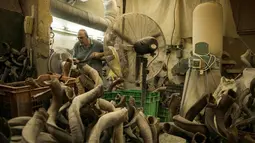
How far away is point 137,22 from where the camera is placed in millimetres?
Answer: 2719

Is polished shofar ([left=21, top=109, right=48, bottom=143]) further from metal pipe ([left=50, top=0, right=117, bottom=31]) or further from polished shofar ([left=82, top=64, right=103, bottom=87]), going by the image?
metal pipe ([left=50, top=0, right=117, bottom=31])

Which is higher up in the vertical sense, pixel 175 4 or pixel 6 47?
pixel 175 4

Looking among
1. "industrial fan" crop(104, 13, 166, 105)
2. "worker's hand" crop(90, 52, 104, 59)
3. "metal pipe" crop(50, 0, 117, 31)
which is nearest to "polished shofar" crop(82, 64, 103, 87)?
"industrial fan" crop(104, 13, 166, 105)

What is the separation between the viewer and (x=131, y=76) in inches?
112

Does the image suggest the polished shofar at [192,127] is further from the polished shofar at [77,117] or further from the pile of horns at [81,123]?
the polished shofar at [77,117]

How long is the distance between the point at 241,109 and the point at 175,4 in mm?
3237

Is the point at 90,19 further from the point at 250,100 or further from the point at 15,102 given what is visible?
the point at 250,100

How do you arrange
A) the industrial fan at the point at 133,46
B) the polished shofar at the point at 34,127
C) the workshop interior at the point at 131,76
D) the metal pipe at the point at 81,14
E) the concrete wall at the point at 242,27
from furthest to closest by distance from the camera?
1. the metal pipe at the point at 81,14
2. the concrete wall at the point at 242,27
3. the industrial fan at the point at 133,46
4. the workshop interior at the point at 131,76
5. the polished shofar at the point at 34,127

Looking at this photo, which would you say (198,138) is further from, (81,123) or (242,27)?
(242,27)

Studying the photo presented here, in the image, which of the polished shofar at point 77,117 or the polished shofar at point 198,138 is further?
the polished shofar at point 198,138

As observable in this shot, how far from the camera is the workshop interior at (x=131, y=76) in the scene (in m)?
1.09

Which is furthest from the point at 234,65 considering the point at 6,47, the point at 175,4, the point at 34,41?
the point at 6,47

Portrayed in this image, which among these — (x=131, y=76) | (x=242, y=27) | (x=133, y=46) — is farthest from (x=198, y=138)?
Answer: (x=242, y=27)

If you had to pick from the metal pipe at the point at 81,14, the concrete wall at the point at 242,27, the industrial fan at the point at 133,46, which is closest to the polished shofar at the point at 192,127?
the industrial fan at the point at 133,46
